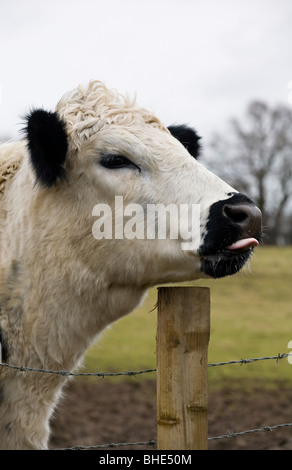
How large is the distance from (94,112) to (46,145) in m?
0.43

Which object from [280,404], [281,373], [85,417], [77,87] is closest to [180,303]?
[77,87]

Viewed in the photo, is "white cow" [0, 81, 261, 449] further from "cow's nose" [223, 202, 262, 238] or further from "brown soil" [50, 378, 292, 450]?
"brown soil" [50, 378, 292, 450]

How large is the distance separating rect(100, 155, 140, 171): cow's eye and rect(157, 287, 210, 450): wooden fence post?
932 mm

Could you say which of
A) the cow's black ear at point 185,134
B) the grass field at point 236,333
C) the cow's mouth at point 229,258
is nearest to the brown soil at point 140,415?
the grass field at point 236,333

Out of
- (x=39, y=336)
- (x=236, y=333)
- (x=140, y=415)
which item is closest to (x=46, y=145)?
(x=39, y=336)

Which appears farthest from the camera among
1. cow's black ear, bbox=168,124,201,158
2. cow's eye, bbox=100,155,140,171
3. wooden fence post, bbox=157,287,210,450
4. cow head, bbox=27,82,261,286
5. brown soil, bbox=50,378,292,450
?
brown soil, bbox=50,378,292,450

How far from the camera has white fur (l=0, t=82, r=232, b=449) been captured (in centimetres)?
341

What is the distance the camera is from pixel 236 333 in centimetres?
1792

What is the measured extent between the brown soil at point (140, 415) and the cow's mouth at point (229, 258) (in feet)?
17.0

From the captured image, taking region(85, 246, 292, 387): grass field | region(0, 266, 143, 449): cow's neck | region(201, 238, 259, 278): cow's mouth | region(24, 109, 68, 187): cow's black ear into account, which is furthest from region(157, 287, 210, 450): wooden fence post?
region(85, 246, 292, 387): grass field

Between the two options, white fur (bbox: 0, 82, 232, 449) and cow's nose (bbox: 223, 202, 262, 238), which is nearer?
cow's nose (bbox: 223, 202, 262, 238)

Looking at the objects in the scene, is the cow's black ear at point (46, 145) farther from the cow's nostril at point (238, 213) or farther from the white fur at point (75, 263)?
the cow's nostril at point (238, 213)

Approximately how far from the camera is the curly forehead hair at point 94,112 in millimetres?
3605

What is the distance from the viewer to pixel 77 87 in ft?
13.0
